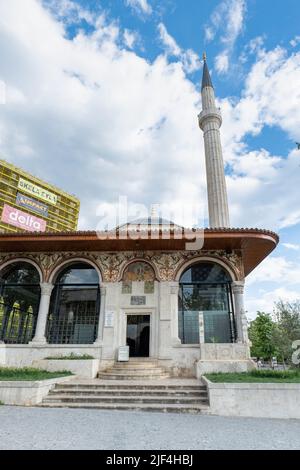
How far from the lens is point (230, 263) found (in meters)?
10.2

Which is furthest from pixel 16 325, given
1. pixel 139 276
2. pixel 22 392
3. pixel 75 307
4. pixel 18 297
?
pixel 22 392

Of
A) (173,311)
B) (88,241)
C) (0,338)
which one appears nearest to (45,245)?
(88,241)

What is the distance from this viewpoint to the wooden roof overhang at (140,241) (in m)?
9.23

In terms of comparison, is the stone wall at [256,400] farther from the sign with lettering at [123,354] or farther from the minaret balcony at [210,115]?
the minaret balcony at [210,115]

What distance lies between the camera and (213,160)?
17.2 meters

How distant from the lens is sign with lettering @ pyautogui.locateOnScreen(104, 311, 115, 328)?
9.71 m

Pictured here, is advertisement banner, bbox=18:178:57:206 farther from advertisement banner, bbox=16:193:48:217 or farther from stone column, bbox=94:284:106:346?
stone column, bbox=94:284:106:346

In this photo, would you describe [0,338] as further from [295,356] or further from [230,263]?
[295,356]

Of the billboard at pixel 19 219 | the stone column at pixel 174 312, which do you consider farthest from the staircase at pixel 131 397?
the billboard at pixel 19 219

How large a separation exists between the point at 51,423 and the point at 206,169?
51.4 feet

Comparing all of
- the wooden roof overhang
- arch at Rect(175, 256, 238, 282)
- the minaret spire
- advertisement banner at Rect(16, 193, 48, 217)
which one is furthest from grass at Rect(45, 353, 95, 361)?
advertisement banner at Rect(16, 193, 48, 217)

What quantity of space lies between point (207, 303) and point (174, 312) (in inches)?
53.0

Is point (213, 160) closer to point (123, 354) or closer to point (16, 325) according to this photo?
point (123, 354)

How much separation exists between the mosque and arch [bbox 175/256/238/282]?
4 centimetres
